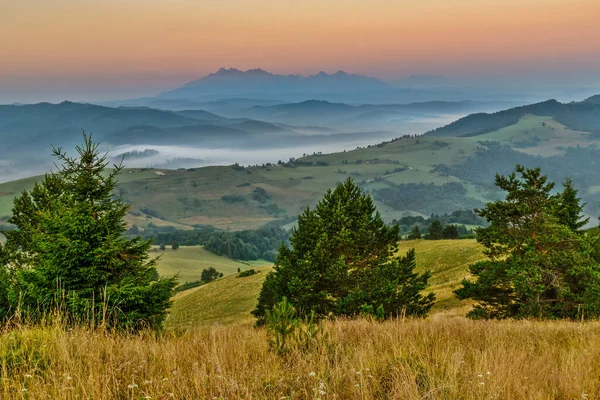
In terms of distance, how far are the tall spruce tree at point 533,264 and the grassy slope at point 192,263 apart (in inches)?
5139

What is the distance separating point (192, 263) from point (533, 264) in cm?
15754

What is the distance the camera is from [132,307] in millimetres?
18641

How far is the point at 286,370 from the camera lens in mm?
5703

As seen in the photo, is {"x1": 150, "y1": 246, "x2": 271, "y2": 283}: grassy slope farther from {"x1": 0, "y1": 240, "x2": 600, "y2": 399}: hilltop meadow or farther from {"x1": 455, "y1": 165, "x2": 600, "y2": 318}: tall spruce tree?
{"x1": 0, "y1": 240, "x2": 600, "y2": 399}: hilltop meadow

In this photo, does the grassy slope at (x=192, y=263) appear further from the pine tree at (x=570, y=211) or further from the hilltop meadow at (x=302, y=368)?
the hilltop meadow at (x=302, y=368)

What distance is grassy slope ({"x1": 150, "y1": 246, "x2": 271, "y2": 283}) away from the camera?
152788 millimetres

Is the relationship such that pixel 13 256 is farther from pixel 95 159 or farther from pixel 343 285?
pixel 343 285

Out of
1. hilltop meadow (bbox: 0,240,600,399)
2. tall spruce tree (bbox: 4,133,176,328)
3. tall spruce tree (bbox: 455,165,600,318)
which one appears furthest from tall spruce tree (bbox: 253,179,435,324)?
hilltop meadow (bbox: 0,240,600,399)

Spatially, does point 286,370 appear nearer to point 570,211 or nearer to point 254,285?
point 570,211

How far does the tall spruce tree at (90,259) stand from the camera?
17.1m

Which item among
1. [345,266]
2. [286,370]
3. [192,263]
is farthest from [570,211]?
[192,263]

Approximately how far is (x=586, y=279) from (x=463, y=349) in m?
22.9

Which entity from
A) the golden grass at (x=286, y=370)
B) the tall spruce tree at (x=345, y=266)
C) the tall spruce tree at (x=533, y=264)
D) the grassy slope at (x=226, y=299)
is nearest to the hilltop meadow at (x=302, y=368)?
the golden grass at (x=286, y=370)

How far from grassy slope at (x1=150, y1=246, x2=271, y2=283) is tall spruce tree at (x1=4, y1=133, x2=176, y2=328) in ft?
423
